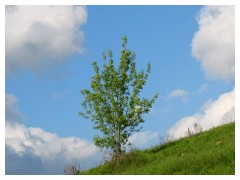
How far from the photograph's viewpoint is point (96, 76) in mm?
26875

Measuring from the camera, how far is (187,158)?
64.4 ft

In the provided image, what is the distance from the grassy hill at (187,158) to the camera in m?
18.2

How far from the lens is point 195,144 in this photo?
2527 centimetres

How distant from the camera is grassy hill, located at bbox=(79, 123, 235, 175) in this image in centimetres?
1823

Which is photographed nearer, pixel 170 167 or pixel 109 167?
pixel 170 167
